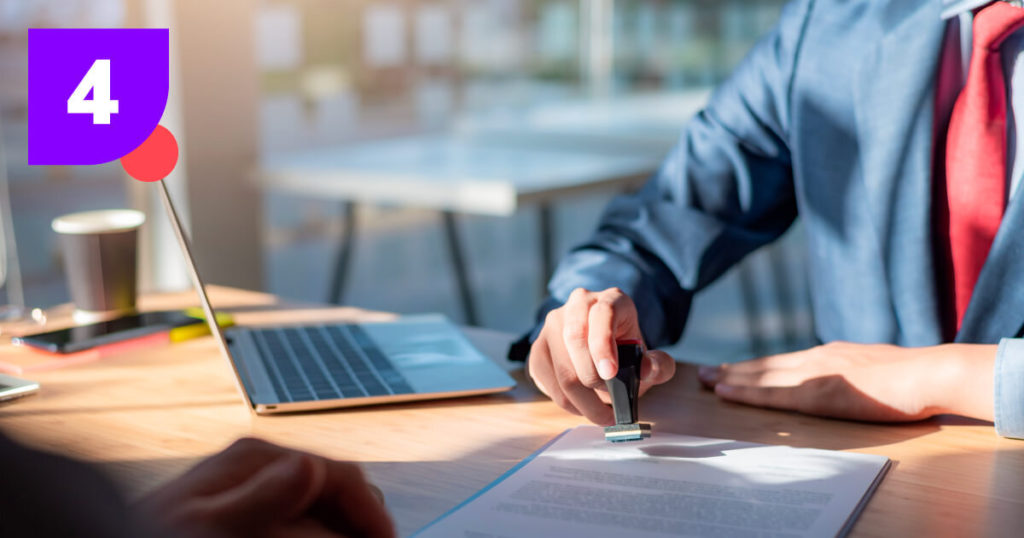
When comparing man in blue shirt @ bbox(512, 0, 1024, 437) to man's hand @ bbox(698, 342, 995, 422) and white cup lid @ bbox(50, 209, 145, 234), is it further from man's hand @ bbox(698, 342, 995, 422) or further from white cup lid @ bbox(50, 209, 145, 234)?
white cup lid @ bbox(50, 209, 145, 234)

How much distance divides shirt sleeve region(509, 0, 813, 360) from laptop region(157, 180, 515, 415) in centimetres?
11

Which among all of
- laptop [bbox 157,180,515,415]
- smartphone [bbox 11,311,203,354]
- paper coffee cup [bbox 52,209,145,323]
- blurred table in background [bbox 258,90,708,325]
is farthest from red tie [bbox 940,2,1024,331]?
blurred table in background [bbox 258,90,708,325]

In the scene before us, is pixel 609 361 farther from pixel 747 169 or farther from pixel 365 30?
pixel 365 30

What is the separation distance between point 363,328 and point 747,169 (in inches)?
18.3

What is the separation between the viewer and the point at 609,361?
0.68 meters

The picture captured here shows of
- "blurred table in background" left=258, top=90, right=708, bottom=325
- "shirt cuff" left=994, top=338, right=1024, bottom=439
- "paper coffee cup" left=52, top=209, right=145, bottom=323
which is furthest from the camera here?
"blurred table in background" left=258, top=90, right=708, bottom=325

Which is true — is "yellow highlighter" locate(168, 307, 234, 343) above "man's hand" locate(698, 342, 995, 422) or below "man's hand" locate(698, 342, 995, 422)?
below

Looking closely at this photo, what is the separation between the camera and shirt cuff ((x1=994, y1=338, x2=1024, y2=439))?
2.28ft

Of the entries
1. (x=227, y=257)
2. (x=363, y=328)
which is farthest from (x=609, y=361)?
(x=227, y=257)

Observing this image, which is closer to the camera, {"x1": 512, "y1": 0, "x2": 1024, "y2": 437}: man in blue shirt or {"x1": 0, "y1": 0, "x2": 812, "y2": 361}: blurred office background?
{"x1": 512, "y1": 0, "x2": 1024, "y2": 437}: man in blue shirt

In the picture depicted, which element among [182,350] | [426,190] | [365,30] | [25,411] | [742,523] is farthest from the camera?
[365,30]

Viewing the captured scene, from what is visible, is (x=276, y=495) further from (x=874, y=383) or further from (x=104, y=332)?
(x=104, y=332)

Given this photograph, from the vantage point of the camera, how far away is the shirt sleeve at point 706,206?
96 cm

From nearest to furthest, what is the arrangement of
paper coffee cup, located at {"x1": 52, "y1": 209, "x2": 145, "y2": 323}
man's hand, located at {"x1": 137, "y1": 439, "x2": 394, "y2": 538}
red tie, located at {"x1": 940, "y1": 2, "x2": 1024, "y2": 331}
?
man's hand, located at {"x1": 137, "y1": 439, "x2": 394, "y2": 538} < red tie, located at {"x1": 940, "y1": 2, "x2": 1024, "y2": 331} < paper coffee cup, located at {"x1": 52, "y1": 209, "x2": 145, "y2": 323}
